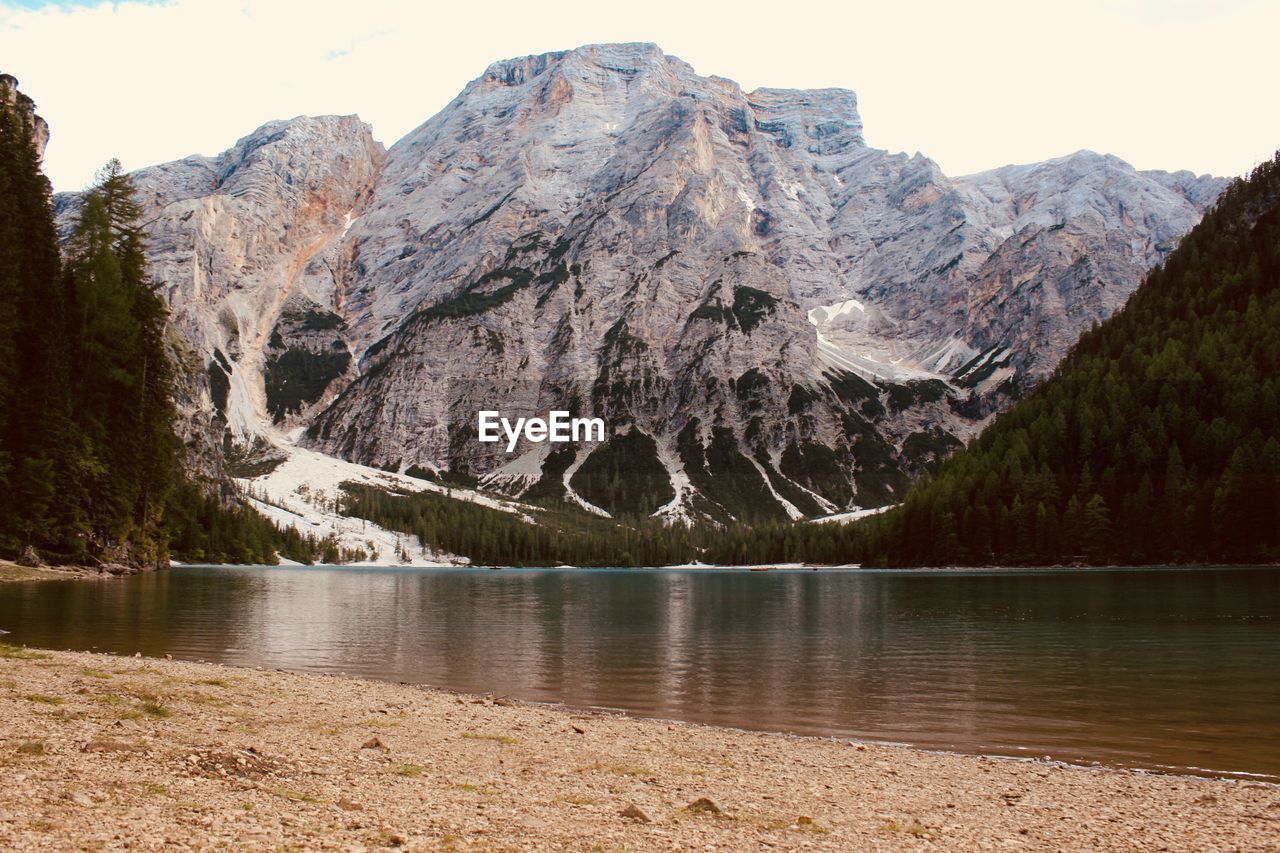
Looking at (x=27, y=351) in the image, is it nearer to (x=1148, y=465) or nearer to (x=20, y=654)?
(x=20, y=654)

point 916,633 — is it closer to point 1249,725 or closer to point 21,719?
point 1249,725

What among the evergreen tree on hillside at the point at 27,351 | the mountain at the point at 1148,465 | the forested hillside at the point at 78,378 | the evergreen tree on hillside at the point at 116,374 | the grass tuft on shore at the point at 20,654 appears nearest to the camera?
the grass tuft on shore at the point at 20,654

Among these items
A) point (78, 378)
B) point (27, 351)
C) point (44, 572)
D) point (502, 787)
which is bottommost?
point (44, 572)

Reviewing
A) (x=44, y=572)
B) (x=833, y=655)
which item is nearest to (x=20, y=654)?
(x=833, y=655)

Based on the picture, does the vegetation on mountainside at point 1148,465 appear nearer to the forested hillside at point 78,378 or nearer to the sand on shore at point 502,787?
the forested hillside at point 78,378

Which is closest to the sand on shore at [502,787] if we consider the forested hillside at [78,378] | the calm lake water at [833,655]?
the calm lake water at [833,655]

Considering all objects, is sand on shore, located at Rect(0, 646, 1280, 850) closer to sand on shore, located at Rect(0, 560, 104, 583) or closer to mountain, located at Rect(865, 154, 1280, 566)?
sand on shore, located at Rect(0, 560, 104, 583)

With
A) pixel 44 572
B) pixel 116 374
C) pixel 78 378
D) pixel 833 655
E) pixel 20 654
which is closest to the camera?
pixel 20 654
